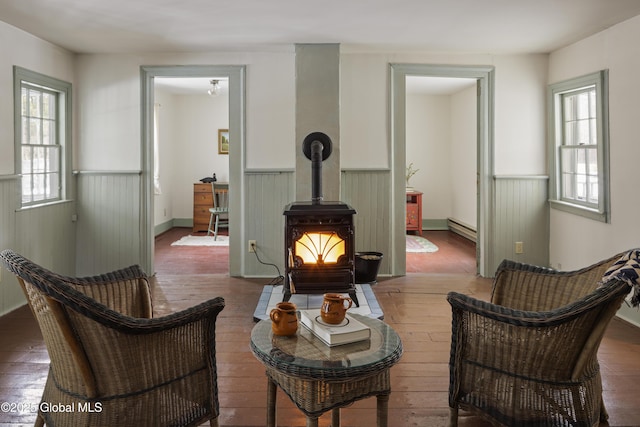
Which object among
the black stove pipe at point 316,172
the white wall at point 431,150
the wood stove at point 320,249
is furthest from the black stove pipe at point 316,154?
the white wall at point 431,150

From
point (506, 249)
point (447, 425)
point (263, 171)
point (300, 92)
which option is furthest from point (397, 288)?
point (447, 425)

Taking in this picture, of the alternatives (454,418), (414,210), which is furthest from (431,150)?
(454,418)

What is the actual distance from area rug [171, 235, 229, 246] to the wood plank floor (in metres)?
2.01

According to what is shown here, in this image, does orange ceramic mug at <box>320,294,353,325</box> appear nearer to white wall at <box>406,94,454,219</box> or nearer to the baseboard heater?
the baseboard heater

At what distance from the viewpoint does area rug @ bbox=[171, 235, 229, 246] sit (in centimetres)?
714

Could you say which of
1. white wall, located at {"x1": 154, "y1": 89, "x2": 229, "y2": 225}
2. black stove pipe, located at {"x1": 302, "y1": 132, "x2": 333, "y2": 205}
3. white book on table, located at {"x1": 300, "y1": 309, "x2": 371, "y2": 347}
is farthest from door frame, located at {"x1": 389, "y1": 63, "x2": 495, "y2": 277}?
white wall, located at {"x1": 154, "y1": 89, "x2": 229, "y2": 225}

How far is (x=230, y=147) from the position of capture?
4.95m

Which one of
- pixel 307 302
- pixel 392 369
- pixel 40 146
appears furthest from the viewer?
pixel 40 146

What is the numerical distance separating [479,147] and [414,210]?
2.77m

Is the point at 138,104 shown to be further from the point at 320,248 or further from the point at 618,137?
the point at 618,137

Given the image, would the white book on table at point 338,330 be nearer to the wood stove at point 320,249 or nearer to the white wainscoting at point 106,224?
the wood stove at point 320,249

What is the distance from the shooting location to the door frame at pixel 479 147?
4.97 m

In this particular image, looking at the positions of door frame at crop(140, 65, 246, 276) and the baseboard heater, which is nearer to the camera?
door frame at crop(140, 65, 246, 276)

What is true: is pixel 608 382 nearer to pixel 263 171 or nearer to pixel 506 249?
pixel 506 249
